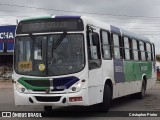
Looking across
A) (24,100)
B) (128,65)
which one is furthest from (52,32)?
(128,65)

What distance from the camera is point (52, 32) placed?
12367 millimetres

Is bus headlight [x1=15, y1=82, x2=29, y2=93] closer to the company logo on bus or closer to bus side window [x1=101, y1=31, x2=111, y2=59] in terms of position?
bus side window [x1=101, y1=31, x2=111, y2=59]

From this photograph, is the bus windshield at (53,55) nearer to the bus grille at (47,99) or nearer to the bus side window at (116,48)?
the bus grille at (47,99)

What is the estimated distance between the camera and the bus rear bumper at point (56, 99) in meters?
11.8

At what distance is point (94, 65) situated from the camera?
12695mm

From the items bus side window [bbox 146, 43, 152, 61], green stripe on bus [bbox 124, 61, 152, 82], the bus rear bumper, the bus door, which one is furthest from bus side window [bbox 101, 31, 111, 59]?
bus side window [bbox 146, 43, 152, 61]

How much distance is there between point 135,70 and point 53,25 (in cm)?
670

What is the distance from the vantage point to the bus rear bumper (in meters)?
11.8

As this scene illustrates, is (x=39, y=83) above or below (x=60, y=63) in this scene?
below

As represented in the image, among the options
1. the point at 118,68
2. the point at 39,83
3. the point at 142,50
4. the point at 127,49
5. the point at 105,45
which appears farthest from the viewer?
the point at 142,50

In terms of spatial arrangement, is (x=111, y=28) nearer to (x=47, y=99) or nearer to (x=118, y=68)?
(x=118, y=68)

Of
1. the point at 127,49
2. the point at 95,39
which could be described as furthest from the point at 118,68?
the point at 95,39

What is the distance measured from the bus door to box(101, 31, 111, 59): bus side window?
0.64 metres

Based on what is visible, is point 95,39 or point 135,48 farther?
point 135,48
